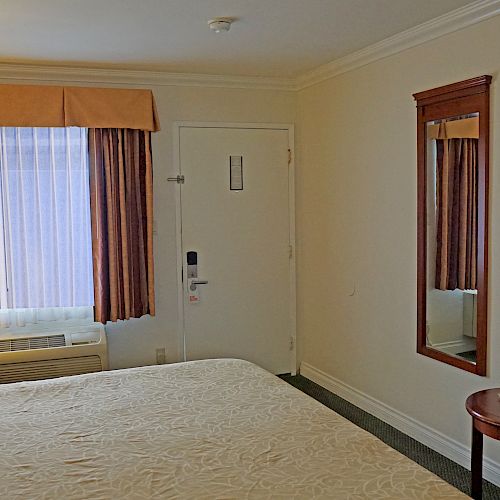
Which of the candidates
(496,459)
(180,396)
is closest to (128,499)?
(180,396)

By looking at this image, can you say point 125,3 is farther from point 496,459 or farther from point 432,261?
point 496,459

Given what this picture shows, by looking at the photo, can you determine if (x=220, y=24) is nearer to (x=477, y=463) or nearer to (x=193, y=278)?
(x=193, y=278)

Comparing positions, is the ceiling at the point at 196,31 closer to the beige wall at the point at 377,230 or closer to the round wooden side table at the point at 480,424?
the beige wall at the point at 377,230

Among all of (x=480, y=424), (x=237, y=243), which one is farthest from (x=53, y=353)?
Answer: (x=480, y=424)

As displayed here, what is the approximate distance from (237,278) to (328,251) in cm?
76

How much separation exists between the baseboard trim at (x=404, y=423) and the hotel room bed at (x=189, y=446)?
1182 mm

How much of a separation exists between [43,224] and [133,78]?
1.25 metres

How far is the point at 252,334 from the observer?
4992mm

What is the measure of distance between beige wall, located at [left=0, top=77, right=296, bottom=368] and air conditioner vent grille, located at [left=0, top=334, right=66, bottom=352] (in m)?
0.38

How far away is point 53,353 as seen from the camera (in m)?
4.30

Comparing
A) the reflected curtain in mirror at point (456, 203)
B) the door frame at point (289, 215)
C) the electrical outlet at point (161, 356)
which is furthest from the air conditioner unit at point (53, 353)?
the reflected curtain in mirror at point (456, 203)

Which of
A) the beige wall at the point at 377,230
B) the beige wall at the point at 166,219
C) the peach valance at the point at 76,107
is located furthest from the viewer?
the beige wall at the point at 166,219

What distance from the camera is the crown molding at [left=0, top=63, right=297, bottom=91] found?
426cm

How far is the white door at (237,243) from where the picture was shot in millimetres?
4773
